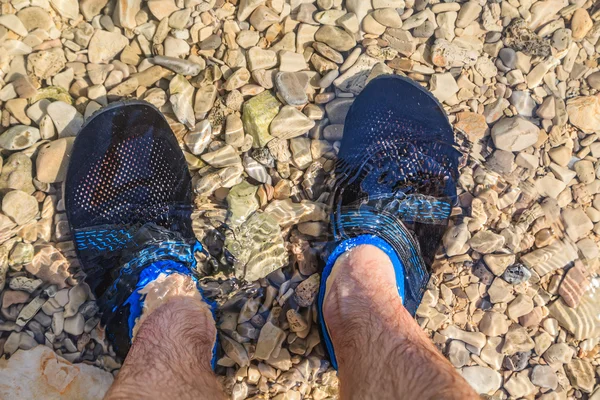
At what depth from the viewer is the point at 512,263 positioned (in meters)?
2.77

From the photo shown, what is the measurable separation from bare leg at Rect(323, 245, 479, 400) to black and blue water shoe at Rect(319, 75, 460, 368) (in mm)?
256

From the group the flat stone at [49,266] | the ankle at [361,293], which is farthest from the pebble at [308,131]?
the ankle at [361,293]

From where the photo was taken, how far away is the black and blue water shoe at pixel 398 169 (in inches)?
103

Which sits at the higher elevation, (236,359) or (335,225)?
(335,225)

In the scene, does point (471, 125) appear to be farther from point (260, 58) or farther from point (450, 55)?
point (260, 58)

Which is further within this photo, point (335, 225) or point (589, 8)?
point (589, 8)

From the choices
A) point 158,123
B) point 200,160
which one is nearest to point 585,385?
point 200,160

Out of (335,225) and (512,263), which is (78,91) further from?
(512,263)

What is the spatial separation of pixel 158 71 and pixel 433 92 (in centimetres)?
161

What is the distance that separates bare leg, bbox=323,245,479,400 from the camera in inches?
64.2

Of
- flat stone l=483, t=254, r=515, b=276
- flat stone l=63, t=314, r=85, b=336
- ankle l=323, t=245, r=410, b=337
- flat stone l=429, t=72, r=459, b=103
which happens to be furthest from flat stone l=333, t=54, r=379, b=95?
flat stone l=63, t=314, r=85, b=336

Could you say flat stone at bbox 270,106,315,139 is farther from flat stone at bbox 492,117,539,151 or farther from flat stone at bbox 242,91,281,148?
flat stone at bbox 492,117,539,151

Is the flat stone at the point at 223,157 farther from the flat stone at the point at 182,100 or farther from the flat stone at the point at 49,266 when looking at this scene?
the flat stone at the point at 49,266

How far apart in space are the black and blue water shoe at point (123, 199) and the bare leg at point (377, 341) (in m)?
0.83
